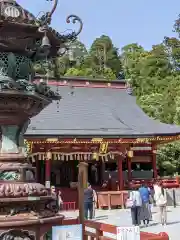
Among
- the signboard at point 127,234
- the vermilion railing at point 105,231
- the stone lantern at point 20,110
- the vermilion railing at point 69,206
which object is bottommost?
the vermilion railing at point 69,206

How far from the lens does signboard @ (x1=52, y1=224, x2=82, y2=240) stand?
4680 millimetres

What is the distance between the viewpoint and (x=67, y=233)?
4.78 metres

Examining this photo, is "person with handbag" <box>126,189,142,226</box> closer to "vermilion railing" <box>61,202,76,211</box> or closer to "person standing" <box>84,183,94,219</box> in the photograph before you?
"person standing" <box>84,183,94,219</box>

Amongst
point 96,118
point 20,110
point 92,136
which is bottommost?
point 92,136

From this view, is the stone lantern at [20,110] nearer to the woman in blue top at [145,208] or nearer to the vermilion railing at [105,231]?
the vermilion railing at [105,231]

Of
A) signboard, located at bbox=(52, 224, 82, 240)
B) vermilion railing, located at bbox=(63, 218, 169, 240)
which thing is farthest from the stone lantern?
vermilion railing, located at bbox=(63, 218, 169, 240)

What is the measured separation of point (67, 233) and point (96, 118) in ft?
66.8

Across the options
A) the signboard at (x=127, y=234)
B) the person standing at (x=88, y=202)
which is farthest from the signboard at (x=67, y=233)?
the person standing at (x=88, y=202)

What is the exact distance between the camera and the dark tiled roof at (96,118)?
855 inches

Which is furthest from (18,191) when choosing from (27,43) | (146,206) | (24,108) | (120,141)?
(120,141)

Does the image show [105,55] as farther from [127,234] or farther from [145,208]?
[127,234]

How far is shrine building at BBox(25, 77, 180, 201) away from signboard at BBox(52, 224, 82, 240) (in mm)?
13805

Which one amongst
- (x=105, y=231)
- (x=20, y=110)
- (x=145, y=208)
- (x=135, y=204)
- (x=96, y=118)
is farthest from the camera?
(x=96, y=118)

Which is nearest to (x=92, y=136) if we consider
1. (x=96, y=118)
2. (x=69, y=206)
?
(x=69, y=206)
